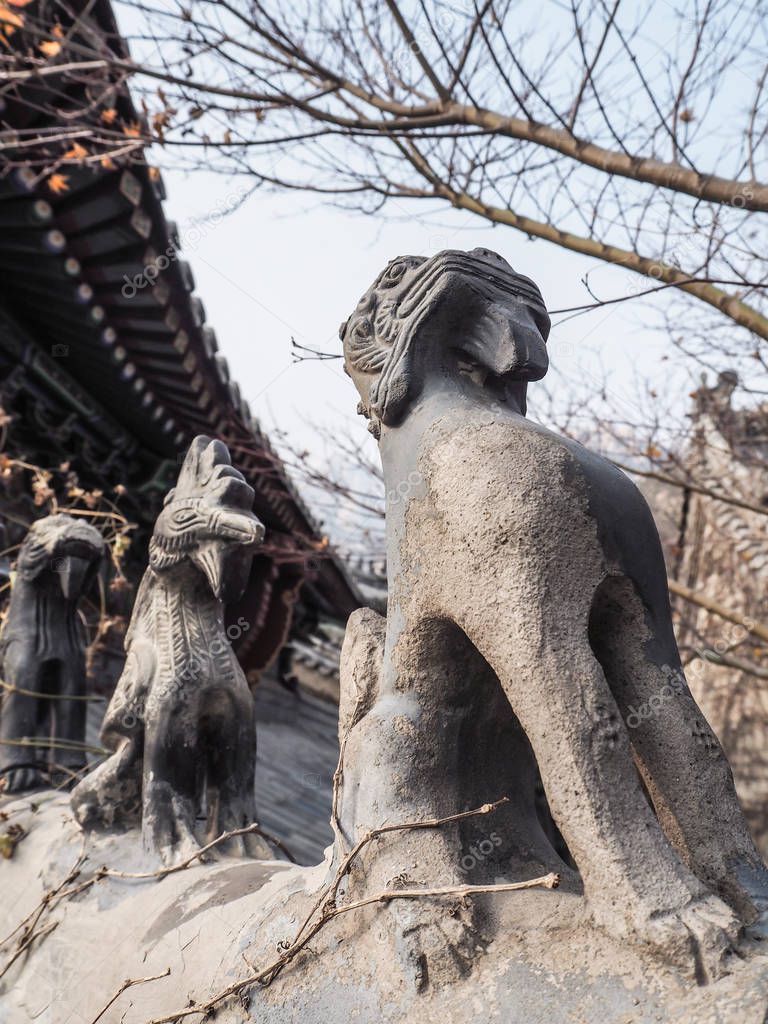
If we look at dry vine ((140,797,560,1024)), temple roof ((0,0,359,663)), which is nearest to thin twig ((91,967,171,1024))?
dry vine ((140,797,560,1024))

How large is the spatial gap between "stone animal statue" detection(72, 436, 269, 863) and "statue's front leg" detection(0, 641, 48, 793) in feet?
3.17

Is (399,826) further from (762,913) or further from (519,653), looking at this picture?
(762,913)

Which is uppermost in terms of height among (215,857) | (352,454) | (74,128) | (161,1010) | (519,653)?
(74,128)

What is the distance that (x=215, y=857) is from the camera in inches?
A: 105

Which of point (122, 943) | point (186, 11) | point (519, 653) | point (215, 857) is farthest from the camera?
point (186, 11)

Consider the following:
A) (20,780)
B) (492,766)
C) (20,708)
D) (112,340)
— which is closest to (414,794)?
(492,766)

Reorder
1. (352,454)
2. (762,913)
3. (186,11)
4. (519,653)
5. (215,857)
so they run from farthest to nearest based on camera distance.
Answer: (352,454)
(186,11)
(215,857)
(519,653)
(762,913)

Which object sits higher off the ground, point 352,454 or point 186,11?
point 186,11

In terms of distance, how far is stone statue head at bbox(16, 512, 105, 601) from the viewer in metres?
3.86

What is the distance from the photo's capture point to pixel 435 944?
1.67 meters

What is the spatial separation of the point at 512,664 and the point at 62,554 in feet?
8.53

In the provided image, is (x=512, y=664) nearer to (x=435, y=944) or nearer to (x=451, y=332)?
(x=435, y=944)

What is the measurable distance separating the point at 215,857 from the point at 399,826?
1.06 m

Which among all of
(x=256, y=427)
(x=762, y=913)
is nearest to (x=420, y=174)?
(x=256, y=427)
